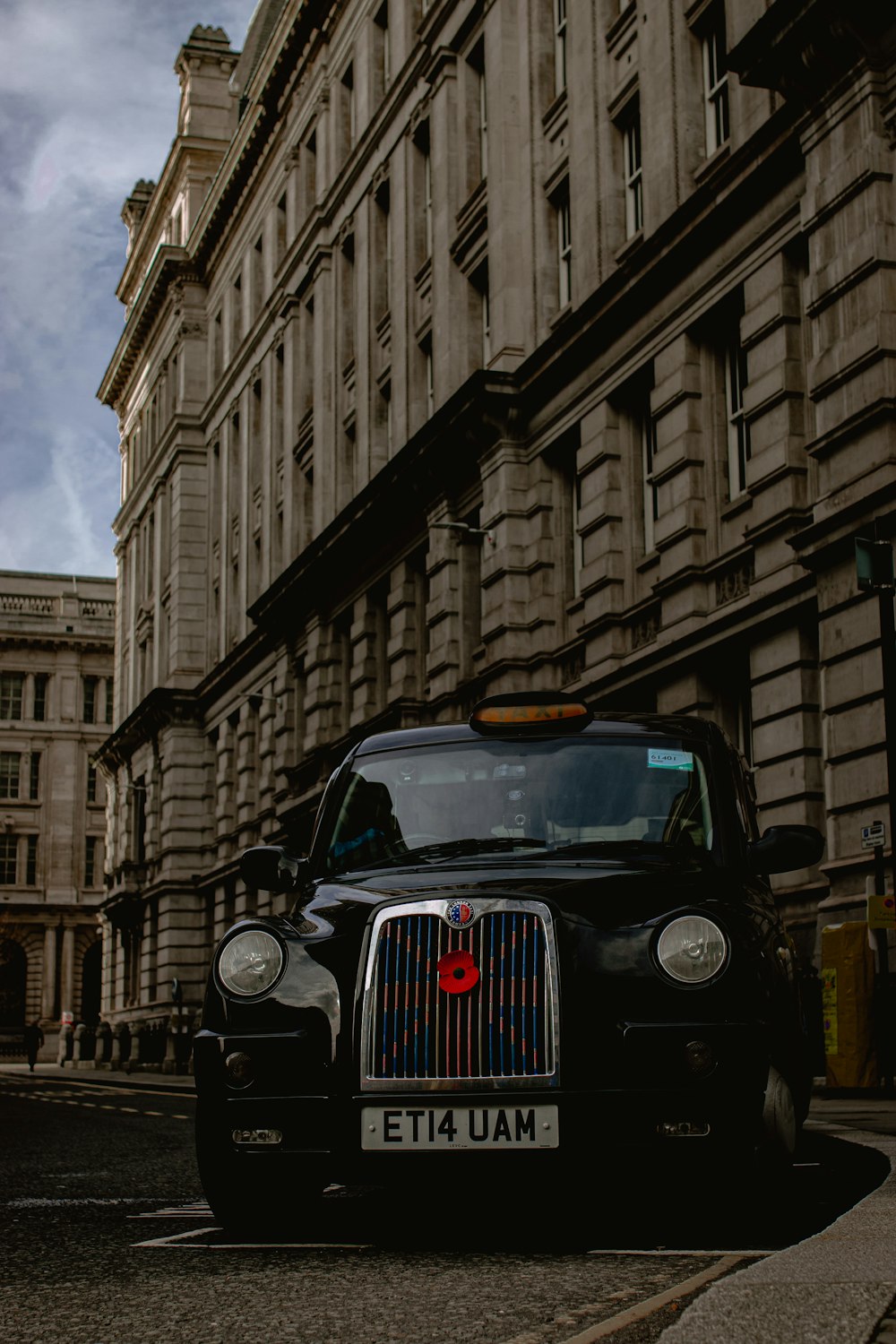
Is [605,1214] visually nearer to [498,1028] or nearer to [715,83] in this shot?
[498,1028]

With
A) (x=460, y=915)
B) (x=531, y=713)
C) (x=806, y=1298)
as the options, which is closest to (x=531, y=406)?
(x=531, y=713)

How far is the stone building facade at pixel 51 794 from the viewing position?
3524 inches

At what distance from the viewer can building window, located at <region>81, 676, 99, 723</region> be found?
9512 cm

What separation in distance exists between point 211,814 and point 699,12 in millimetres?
34890

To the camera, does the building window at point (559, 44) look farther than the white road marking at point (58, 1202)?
Yes

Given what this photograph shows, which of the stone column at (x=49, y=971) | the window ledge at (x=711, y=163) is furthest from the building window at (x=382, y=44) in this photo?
the stone column at (x=49, y=971)

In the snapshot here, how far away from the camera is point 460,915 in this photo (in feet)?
19.2

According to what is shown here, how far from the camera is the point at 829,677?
18.2 m

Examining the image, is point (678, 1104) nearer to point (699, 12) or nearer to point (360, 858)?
point (360, 858)

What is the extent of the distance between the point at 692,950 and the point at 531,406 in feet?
75.5

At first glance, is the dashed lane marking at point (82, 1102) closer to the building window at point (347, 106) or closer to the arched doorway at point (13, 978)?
the building window at point (347, 106)

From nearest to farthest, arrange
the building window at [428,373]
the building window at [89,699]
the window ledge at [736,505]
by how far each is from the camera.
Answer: the window ledge at [736,505]
the building window at [428,373]
the building window at [89,699]

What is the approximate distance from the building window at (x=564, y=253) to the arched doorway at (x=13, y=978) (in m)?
68.1

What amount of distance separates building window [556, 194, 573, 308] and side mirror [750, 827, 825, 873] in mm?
22348
